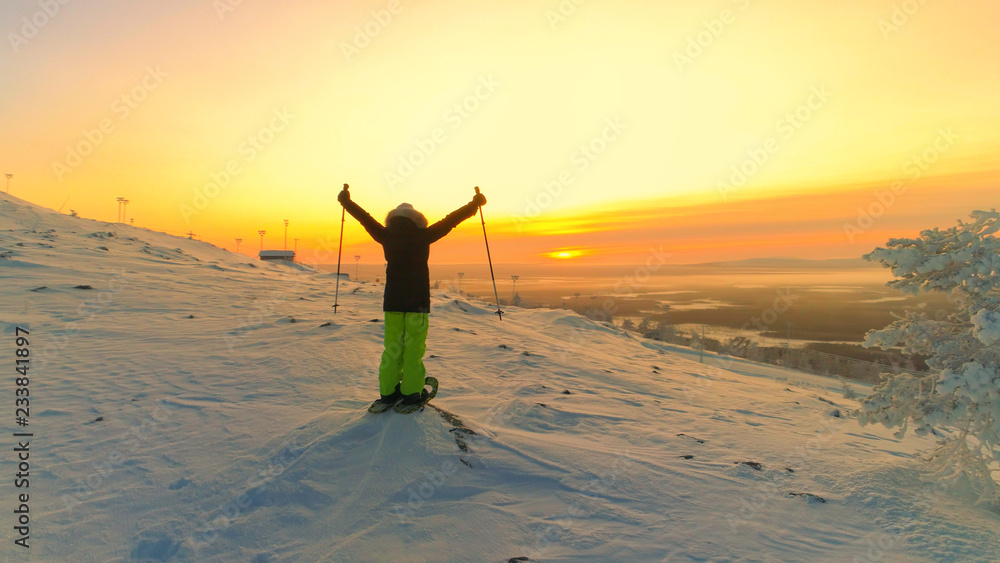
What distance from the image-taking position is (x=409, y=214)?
17.6ft

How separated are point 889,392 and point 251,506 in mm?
7512

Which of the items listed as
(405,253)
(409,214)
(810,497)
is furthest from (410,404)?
(810,497)

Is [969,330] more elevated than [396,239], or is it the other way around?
[396,239]

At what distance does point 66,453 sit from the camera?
4695 millimetres

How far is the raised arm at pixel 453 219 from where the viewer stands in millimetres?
5402

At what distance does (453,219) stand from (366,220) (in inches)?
42.8

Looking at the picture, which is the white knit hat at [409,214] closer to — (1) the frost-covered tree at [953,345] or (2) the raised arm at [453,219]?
(2) the raised arm at [453,219]

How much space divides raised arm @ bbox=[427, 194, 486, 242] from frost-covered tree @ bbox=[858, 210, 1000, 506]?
5120mm

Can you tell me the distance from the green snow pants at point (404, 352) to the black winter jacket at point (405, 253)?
0.42ft

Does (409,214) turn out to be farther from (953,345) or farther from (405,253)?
(953,345)

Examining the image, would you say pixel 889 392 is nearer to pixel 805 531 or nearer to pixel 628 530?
pixel 805 531

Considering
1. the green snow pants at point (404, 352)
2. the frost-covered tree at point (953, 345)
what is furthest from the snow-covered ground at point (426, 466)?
the frost-covered tree at point (953, 345)

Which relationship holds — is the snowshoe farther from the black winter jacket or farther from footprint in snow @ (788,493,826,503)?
footprint in snow @ (788,493,826,503)

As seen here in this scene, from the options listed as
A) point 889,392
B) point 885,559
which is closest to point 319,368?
point 885,559
